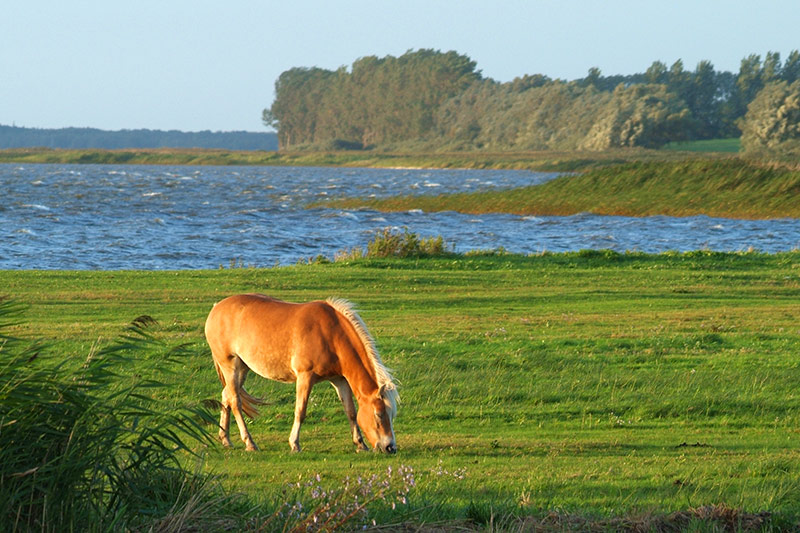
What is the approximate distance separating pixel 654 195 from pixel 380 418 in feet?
192

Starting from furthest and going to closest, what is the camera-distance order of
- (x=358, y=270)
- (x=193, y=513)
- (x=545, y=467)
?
(x=358, y=270) < (x=545, y=467) < (x=193, y=513)

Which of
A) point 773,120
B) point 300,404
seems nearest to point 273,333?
point 300,404

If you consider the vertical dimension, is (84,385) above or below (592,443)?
above

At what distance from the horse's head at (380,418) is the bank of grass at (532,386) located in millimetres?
202

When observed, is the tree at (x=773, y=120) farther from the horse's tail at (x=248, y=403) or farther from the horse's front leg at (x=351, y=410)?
the horse's front leg at (x=351, y=410)

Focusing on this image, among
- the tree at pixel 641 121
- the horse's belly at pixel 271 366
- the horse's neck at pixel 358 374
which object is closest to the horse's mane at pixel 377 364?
the horse's neck at pixel 358 374

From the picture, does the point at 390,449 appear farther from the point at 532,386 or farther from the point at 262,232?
the point at 262,232

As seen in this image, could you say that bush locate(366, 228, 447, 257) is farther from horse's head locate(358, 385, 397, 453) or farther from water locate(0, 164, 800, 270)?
horse's head locate(358, 385, 397, 453)

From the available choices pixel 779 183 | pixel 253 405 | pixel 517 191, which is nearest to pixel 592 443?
pixel 253 405

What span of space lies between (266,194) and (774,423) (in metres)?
81.2

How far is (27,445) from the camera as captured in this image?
595 cm

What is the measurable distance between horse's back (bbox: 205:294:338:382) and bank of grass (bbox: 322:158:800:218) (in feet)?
171

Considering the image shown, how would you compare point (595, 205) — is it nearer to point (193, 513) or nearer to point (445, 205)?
point (445, 205)

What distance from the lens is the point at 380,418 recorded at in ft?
36.1
